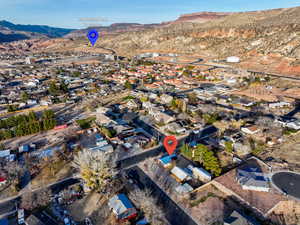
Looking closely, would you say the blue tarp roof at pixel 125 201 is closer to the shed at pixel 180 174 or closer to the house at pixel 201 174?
the shed at pixel 180 174

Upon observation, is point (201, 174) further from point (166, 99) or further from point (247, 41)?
point (247, 41)

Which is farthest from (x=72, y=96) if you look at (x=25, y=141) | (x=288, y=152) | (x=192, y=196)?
(x=288, y=152)

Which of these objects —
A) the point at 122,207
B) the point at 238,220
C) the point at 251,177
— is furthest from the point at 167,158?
the point at 238,220

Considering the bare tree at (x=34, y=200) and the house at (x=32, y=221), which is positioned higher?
the house at (x=32, y=221)

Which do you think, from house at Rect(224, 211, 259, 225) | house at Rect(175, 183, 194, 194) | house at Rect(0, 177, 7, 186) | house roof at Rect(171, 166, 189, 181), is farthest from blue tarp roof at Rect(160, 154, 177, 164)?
house at Rect(0, 177, 7, 186)

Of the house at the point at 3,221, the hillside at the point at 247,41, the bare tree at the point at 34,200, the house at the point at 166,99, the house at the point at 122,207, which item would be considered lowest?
the house at the point at 3,221

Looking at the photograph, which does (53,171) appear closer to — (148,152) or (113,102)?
(148,152)

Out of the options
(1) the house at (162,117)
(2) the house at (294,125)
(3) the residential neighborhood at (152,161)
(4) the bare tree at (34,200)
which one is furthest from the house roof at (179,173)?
(2) the house at (294,125)
